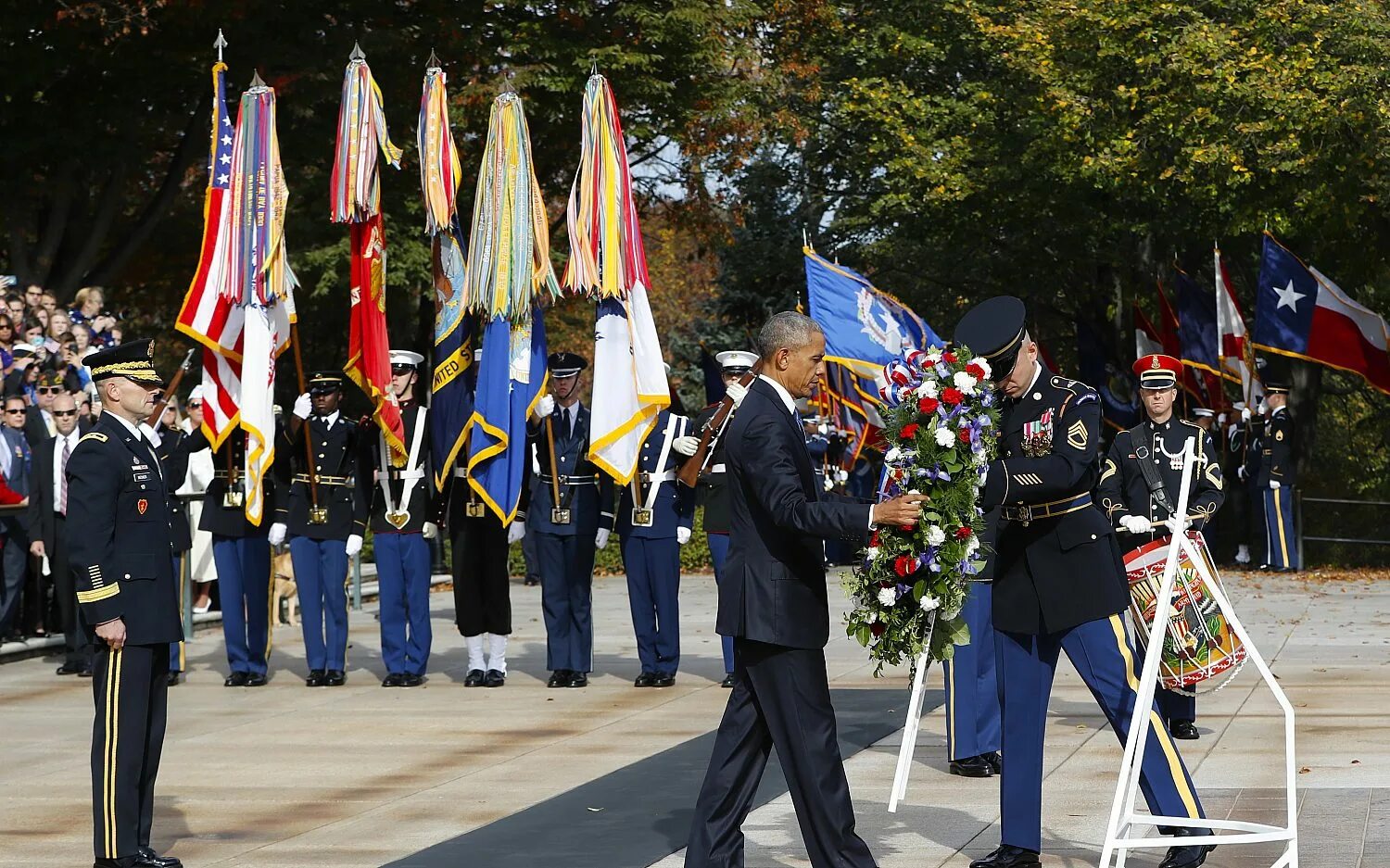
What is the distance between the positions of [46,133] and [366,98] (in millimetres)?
9984

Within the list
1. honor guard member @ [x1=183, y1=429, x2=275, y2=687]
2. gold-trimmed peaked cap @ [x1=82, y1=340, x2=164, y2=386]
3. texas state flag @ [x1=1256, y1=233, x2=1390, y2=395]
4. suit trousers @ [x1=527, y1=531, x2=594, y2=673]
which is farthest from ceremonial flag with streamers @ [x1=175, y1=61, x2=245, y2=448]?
texas state flag @ [x1=1256, y1=233, x2=1390, y2=395]

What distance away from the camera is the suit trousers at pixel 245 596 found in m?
13.5

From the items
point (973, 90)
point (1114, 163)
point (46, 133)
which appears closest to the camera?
point (46, 133)

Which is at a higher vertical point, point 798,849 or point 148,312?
point 148,312

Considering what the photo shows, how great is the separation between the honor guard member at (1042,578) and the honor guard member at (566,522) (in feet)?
21.2

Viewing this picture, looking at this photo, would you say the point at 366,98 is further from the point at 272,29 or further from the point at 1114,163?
the point at 1114,163

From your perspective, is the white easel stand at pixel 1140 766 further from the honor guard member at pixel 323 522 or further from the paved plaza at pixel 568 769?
the honor guard member at pixel 323 522

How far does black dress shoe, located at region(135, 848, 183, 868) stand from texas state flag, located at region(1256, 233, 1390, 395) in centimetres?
1646

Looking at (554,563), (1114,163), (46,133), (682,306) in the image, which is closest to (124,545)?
(554,563)

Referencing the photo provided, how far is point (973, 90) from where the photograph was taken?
2945 centimetres

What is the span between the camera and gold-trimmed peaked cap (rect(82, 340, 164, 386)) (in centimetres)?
739

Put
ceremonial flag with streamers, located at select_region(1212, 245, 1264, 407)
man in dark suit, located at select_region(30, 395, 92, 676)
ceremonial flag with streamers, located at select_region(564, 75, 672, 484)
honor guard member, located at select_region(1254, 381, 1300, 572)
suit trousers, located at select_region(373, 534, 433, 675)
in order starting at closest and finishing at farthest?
ceremonial flag with streamers, located at select_region(564, 75, 672, 484) → suit trousers, located at select_region(373, 534, 433, 675) → man in dark suit, located at select_region(30, 395, 92, 676) → ceremonial flag with streamers, located at select_region(1212, 245, 1264, 407) → honor guard member, located at select_region(1254, 381, 1300, 572)

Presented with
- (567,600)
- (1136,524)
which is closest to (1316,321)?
(567,600)

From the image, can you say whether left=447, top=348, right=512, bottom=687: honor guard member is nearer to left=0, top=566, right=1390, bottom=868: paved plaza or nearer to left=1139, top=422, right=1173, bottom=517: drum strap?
left=0, top=566, right=1390, bottom=868: paved plaza
